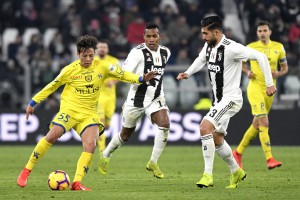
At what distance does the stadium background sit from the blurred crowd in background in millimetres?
24

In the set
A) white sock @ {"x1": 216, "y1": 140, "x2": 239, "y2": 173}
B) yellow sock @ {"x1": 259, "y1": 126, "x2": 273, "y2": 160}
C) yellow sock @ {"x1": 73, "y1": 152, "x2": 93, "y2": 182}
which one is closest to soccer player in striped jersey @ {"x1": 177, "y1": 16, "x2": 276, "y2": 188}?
white sock @ {"x1": 216, "y1": 140, "x2": 239, "y2": 173}

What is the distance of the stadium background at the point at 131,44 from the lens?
20922 mm

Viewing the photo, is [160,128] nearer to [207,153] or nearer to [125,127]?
[125,127]

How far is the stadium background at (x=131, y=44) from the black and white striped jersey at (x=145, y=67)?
7062mm

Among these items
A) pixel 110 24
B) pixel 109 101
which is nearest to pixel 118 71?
pixel 109 101

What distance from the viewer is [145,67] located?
13.8 metres

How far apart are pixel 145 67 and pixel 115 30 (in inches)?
398

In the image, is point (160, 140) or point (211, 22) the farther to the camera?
point (160, 140)

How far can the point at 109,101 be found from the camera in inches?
720

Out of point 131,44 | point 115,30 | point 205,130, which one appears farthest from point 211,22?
point 115,30

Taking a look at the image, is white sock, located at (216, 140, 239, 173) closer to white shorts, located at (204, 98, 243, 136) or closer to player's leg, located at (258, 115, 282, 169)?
white shorts, located at (204, 98, 243, 136)

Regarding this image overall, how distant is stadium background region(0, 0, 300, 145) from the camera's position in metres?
20.9

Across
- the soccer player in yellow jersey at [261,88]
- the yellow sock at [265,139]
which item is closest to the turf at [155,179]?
the yellow sock at [265,139]

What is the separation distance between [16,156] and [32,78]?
431 cm
